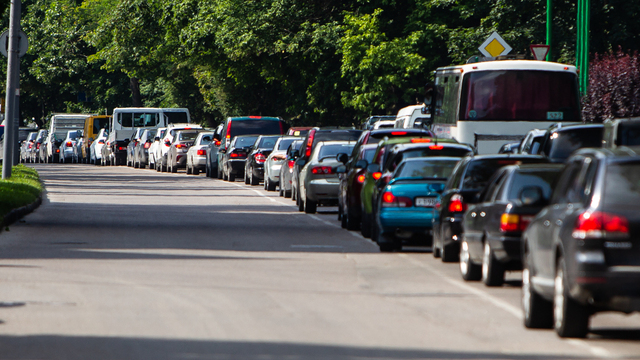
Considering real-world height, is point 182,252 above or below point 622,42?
below

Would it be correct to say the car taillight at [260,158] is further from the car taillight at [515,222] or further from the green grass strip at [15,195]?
the car taillight at [515,222]

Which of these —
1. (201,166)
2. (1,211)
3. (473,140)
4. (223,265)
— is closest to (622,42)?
(201,166)

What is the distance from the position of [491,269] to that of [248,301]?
249 centimetres

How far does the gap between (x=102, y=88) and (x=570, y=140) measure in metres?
65.8

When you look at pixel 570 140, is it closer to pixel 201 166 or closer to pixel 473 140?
pixel 473 140

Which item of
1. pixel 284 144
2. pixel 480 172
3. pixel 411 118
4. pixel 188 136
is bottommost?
pixel 188 136

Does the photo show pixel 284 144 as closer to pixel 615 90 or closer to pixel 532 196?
pixel 615 90

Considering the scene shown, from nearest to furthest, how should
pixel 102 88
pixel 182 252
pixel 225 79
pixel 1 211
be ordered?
pixel 182 252 → pixel 1 211 → pixel 225 79 → pixel 102 88

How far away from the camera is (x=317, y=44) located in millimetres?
49281

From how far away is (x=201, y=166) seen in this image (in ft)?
149

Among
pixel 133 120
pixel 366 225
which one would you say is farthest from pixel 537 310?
pixel 133 120

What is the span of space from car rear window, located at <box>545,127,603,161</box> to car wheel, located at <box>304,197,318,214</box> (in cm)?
635

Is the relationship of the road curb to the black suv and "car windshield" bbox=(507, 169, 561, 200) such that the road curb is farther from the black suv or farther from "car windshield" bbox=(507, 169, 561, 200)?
the black suv

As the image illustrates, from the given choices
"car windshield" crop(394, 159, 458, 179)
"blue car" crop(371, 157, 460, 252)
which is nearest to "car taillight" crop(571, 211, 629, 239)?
"blue car" crop(371, 157, 460, 252)
